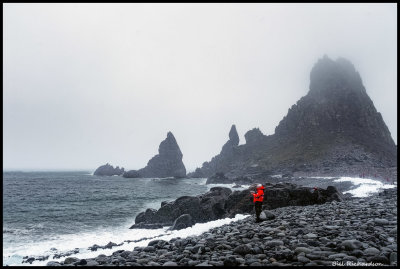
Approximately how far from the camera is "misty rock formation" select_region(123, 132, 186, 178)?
17788cm

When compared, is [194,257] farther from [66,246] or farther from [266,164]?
[266,164]

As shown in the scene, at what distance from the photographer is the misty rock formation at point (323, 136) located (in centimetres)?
11750

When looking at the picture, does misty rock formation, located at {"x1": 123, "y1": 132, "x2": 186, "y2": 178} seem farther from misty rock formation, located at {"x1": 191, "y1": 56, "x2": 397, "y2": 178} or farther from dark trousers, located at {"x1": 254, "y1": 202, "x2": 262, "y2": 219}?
dark trousers, located at {"x1": 254, "y1": 202, "x2": 262, "y2": 219}

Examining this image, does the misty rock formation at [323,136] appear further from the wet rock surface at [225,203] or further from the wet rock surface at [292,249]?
the wet rock surface at [292,249]

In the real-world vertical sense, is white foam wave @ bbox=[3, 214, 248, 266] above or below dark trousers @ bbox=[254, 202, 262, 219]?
below

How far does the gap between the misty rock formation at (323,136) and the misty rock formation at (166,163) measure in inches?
601

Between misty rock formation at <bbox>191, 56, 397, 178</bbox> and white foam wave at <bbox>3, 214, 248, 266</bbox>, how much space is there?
301 ft

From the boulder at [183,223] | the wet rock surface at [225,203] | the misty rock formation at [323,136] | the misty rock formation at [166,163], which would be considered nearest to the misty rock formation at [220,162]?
the misty rock formation at [323,136]

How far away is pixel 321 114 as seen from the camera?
15125 centimetres

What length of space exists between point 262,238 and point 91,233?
68.9 ft

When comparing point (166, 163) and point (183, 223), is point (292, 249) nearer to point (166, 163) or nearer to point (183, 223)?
point (183, 223)

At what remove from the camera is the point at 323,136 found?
142 m

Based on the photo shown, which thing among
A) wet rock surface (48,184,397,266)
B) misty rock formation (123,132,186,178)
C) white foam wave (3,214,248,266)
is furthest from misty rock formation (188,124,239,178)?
wet rock surface (48,184,397,266)

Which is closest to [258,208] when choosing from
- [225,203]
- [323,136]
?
[225,203]
